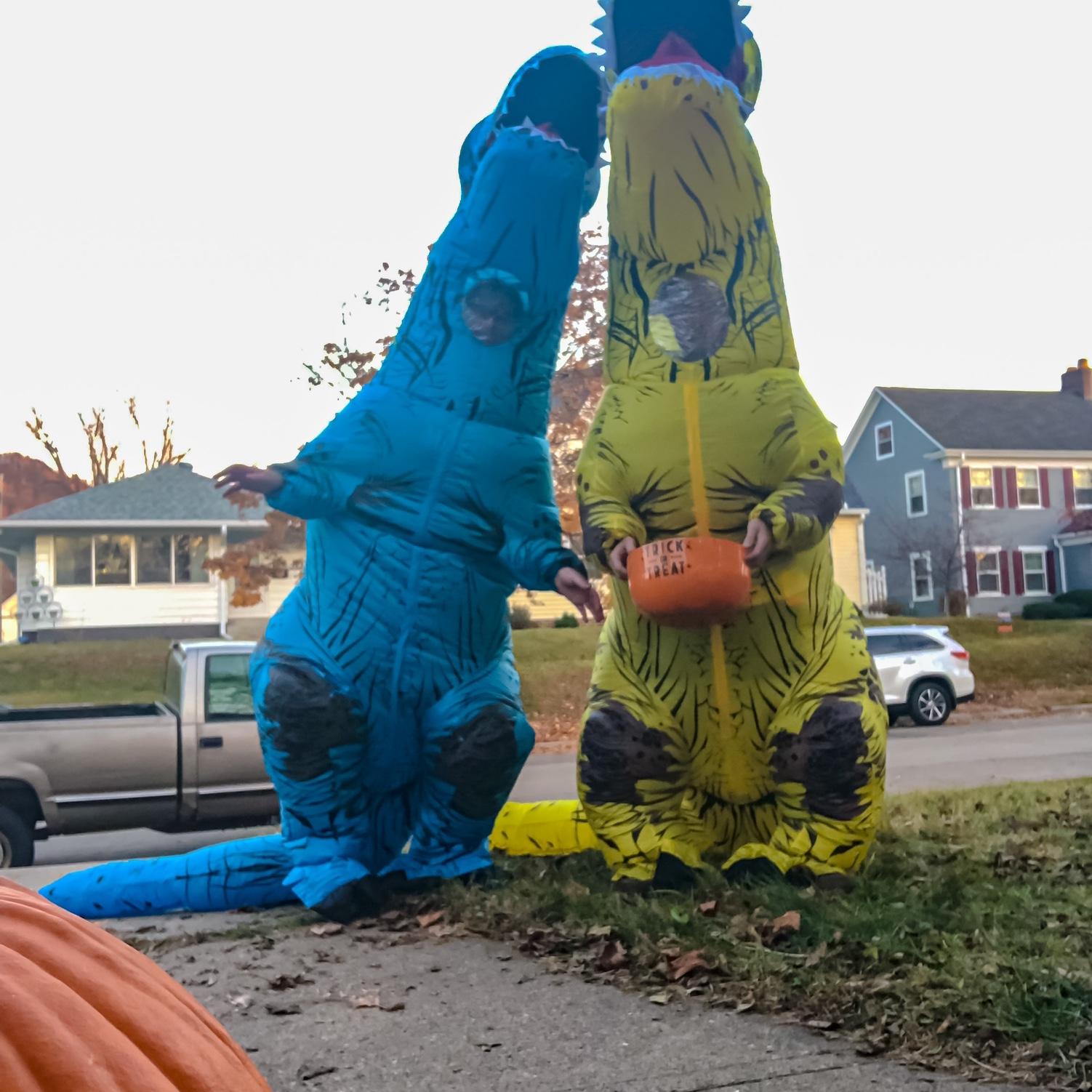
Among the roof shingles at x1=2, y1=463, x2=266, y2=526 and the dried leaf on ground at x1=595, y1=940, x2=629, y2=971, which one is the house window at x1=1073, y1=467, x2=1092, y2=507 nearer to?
the roof shingles at x1=2, y1=463, x2=266, y2=526

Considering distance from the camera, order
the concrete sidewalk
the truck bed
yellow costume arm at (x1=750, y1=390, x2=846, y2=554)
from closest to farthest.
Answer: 1. the concrete sidewalk
2. yellow costume arm at (x1=750, y1=390, x2=846, y2=554)
3. the truck bed

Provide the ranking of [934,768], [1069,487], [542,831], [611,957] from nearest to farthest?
[611,957] < [542,831] < [934,768] < [1069,487]

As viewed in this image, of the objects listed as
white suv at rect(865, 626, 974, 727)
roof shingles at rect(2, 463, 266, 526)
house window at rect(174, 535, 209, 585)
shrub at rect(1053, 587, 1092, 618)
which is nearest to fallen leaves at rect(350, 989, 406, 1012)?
white suv at rect(865, 626, 974, 727)

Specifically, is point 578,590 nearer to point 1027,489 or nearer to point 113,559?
point 113,559

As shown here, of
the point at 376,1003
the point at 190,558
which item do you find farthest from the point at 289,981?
the point at 190,558

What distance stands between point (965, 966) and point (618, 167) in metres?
2.90

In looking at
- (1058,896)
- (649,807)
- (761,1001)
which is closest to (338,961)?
(649,807)

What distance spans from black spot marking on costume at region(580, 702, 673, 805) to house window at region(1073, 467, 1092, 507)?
2992cm

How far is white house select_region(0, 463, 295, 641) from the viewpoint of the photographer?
24.6 m

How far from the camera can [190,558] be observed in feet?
84.0

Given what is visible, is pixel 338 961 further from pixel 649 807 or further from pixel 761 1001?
pixel 761 1001

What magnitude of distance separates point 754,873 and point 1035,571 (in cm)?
2879

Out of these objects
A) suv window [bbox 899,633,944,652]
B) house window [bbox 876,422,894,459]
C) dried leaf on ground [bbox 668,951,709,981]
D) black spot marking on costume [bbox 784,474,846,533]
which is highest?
house window [bbox 876,422,894,459]

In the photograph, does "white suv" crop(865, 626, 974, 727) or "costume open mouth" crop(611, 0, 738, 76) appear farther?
"white suv" crop(865, 626, 974, 727)
